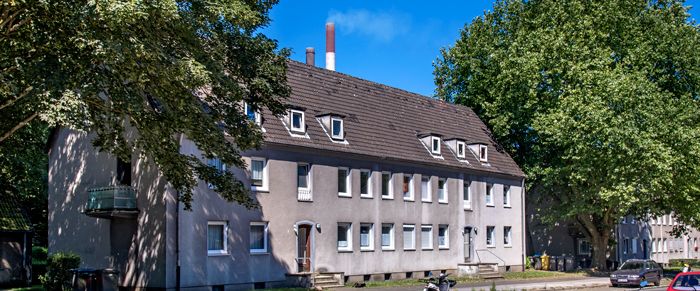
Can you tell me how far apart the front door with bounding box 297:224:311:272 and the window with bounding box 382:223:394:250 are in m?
5.27

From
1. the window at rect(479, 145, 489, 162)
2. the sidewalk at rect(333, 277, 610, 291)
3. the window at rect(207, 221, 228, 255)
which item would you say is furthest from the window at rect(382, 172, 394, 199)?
the window at rect(207, 221, 228, 255)

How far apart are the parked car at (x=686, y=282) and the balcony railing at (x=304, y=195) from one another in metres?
16.4

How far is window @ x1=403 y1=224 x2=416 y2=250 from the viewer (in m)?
39.0

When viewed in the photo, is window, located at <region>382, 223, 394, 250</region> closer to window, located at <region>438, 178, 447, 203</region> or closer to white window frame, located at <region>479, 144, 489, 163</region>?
window, located at <region>438, 178, 447, 203</region>

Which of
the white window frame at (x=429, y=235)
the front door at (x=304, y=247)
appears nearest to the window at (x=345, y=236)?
the front door at (x=304, y=247)

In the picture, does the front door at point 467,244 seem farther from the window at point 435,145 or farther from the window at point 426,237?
the window at point 435,145

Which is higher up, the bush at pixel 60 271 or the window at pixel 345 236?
the window at pixel 345 236

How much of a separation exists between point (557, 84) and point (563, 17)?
433 cm

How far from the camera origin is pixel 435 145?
42.1m

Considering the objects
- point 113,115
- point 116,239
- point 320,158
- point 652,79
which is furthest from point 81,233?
point 652,79

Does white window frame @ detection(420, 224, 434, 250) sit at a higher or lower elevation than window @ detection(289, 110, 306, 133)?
lower

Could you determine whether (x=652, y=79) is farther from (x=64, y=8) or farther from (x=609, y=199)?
(x=64, y=8)

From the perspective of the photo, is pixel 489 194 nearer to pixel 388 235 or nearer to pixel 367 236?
pixel 388 235

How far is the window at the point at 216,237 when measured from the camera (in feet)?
98.7
